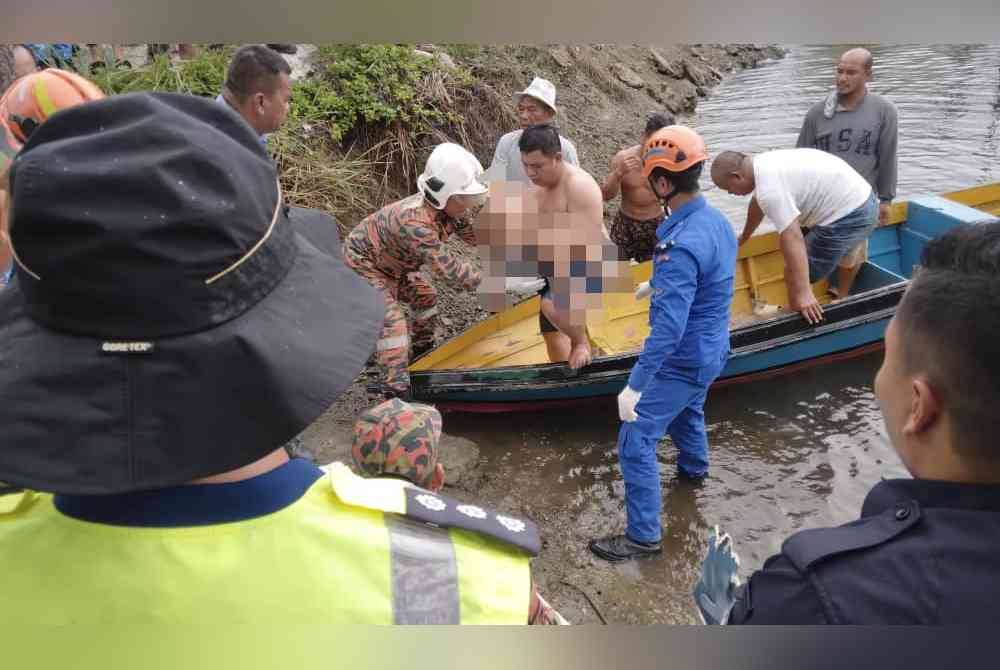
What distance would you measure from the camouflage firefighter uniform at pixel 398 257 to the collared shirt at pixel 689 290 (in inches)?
57.4

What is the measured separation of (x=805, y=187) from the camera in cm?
445

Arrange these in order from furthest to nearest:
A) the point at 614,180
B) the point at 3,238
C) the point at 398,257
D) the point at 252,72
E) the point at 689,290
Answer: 1. the point at 614,180
2. the point at 398,257
3. the point at 252,72
4. the point at 689,290
5. the point at 3,238

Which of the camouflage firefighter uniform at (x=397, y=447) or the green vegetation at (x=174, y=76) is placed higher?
the green vegetation at (x=174, y=76)

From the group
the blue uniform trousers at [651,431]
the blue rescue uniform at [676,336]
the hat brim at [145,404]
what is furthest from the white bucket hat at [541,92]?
the hat brim at [145,404]

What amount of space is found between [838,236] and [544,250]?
2.19 meters

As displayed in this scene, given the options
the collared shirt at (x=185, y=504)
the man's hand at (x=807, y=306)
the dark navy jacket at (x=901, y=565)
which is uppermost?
the collared shirt at (x=185, y=504)

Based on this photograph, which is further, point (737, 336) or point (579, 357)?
point (737, 336)

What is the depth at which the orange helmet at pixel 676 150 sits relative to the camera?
298 cm

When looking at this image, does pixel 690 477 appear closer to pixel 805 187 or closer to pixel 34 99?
pixel 805 187

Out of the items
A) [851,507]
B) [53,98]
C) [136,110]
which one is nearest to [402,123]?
[53,98]

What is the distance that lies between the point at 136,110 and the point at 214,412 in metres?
0.35

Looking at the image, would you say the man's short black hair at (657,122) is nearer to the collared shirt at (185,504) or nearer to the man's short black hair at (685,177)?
the man's short black hair at (685,177)

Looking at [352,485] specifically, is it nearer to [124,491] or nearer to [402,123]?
[124,491]

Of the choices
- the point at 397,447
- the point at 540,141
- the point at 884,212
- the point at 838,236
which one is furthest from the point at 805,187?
the point at 397,447
